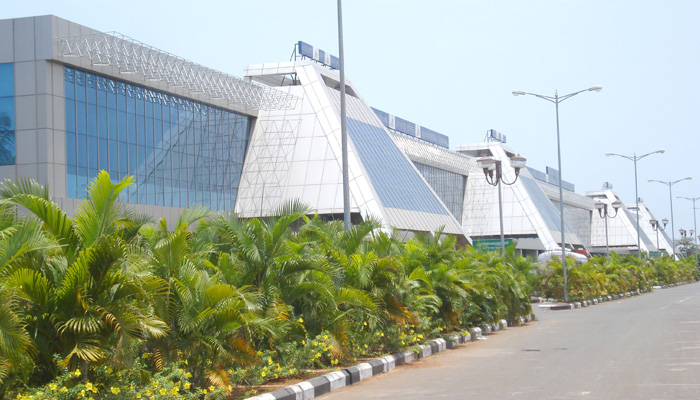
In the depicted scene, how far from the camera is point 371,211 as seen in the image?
41.6m

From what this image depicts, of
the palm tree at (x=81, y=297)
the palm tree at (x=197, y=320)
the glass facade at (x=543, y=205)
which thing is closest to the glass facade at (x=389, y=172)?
the glass facade at (x=543, y=205)

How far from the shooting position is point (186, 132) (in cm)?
4075

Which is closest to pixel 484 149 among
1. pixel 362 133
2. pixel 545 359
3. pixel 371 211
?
pixel 362 133

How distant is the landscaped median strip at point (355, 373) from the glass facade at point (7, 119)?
825 inches

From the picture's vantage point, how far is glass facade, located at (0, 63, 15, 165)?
1248 inches

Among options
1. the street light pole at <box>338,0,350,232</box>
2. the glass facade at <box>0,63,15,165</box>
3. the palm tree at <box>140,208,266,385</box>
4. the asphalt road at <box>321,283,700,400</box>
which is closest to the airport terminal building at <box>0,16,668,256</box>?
the glass facade at <box>0,63,15,165</box>

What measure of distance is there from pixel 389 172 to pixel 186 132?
12293mm

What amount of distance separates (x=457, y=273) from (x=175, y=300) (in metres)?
11.2

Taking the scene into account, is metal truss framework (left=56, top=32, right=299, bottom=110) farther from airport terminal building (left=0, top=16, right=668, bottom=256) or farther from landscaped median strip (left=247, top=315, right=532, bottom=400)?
landscaped median strip (left=247, top=315, right=532, bottom=400)

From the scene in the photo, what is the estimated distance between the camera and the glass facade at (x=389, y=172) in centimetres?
4453

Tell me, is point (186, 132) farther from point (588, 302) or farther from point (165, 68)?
point (588, 302)

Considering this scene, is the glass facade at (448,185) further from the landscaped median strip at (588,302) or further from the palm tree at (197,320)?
the palm tree at (197,320)

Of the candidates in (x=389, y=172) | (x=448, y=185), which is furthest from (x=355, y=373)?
(x=448, y=185)

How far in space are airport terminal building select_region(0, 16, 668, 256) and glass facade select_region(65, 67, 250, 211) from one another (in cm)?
7
